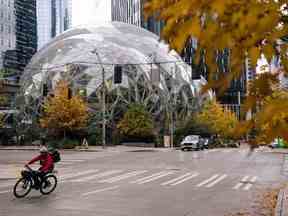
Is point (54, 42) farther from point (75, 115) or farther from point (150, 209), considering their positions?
point (150, 209)

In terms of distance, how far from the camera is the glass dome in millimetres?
68562

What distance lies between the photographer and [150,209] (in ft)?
40.4

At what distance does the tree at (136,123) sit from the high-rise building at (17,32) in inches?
1171

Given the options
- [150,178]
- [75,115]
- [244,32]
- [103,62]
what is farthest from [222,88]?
[103,62]

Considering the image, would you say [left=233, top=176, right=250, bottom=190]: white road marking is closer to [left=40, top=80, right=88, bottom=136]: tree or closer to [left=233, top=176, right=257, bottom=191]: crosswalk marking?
→ [left=233, top=176, right=257, bottom=191]: crosswalk marking

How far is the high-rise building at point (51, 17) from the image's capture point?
90.3 meters

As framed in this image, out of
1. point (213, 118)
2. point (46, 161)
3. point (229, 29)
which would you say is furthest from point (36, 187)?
point (213, 118)

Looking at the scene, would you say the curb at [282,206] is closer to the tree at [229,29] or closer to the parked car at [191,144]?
the tree at [229,29]

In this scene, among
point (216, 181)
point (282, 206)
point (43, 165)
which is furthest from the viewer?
point (216, 181)

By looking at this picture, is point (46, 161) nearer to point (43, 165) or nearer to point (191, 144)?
point (43, 165)

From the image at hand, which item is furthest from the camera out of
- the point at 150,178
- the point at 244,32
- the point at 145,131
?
the point at 145,131

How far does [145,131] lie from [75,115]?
9640 mm

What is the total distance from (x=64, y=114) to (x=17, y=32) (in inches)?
1672

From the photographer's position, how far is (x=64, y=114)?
56594 mm
